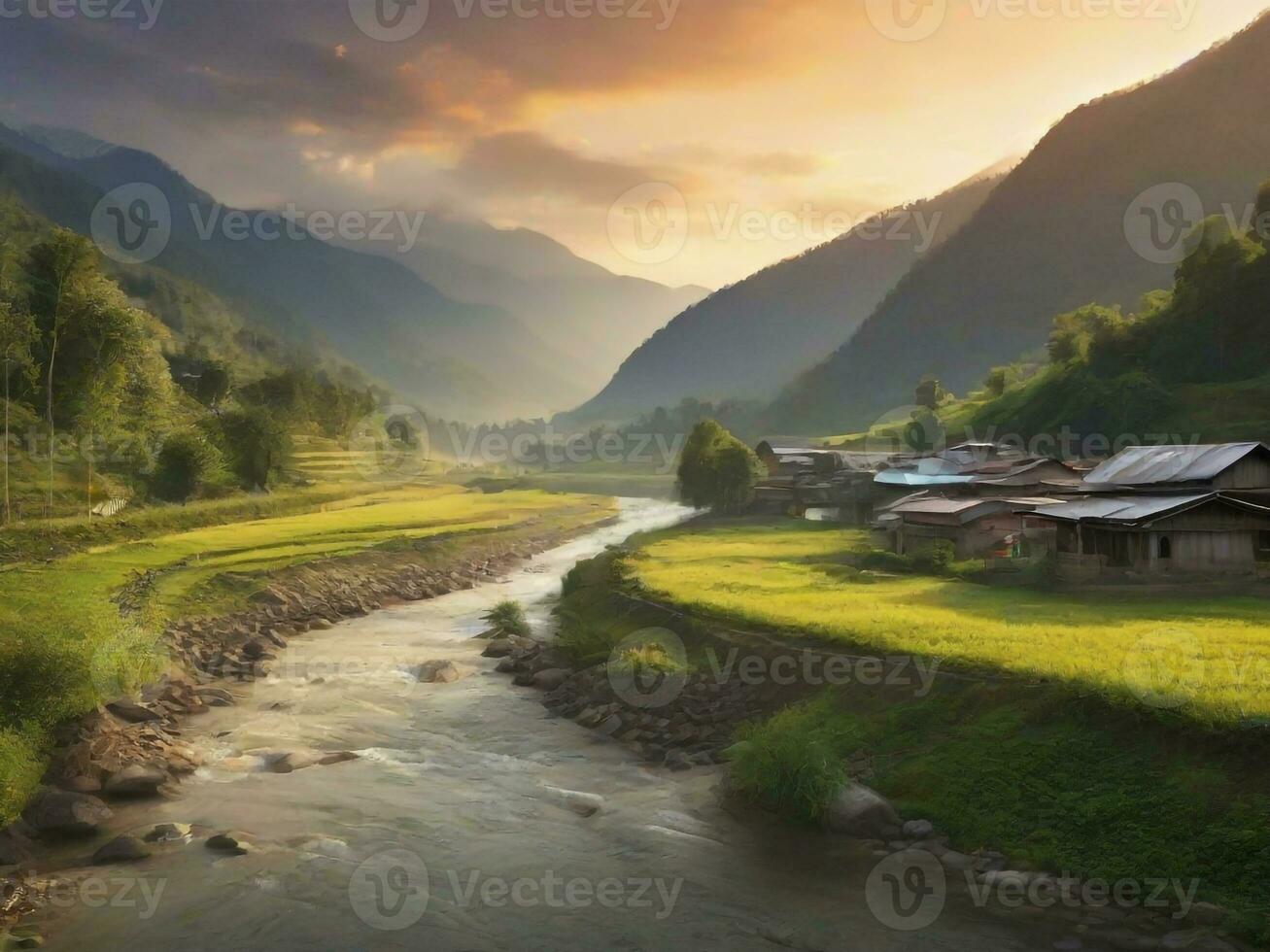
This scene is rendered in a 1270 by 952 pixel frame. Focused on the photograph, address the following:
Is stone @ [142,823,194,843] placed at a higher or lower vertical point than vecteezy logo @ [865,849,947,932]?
higher

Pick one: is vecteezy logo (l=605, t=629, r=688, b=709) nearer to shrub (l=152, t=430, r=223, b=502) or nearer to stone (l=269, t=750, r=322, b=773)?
stone (l=269, t=750, r=322, b=773)

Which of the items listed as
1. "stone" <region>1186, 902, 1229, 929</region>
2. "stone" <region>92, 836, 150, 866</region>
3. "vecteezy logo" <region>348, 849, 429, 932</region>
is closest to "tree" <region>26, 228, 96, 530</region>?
"stone" <region>92, 836, 150, 866</region>

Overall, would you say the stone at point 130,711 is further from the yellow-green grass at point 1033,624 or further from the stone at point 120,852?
the yellow-green grass at point 1033,624

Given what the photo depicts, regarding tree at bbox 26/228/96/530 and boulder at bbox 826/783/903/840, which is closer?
boulder at bbox 826/783/903/840

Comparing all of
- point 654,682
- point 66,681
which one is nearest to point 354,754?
point 66,681

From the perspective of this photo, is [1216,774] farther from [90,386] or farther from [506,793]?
[90,386]
